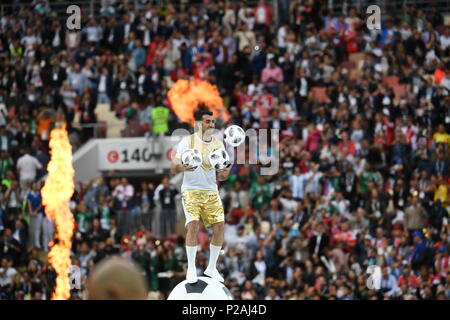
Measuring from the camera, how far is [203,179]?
14.2 m

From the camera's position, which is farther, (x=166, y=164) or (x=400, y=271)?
(x=166, y=164)

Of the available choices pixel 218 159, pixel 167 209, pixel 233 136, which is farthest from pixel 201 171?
pixel 167 209

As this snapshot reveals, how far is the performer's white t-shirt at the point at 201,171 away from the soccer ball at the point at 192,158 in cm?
18

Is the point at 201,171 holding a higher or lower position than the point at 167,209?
higher

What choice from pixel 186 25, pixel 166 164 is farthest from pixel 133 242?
pixel 186 25

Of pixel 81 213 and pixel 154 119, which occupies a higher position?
pixel 154 119

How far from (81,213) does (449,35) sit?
402 inches

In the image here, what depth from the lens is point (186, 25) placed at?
3075 cm

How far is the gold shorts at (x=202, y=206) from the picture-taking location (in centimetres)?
1414

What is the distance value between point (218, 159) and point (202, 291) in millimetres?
1540

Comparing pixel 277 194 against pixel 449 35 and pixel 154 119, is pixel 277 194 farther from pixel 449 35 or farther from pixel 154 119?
pixel 449 35

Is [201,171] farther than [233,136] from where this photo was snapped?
Yes

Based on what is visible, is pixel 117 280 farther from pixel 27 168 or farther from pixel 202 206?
pixel 27 168

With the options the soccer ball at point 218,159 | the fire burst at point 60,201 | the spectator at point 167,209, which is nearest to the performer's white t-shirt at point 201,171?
the soccer ball at point 218,159
